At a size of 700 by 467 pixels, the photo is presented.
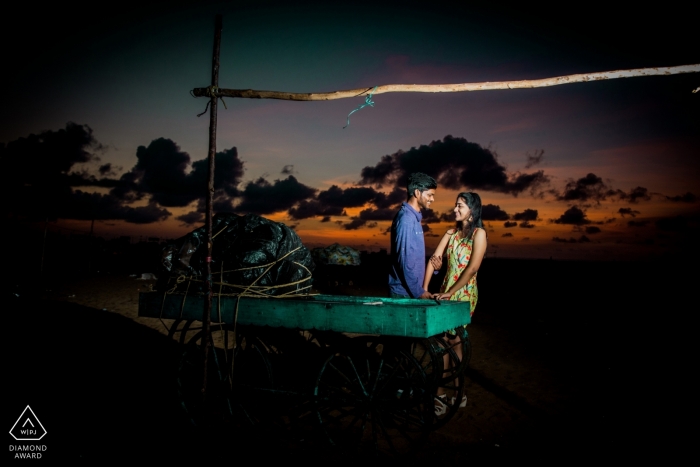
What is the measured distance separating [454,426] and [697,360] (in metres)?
6.07

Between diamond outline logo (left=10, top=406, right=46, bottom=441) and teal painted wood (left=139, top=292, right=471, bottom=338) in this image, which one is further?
diamond outline logo (left=10, top=406, right=46, bottom=441)

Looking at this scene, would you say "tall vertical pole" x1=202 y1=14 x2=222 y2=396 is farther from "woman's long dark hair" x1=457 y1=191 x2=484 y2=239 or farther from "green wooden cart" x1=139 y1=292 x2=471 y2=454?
"woman's long dark hair" x1=457 y1=191 x2=484 y2=239

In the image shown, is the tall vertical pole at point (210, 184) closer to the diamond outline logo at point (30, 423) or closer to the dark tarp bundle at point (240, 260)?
the dark tarp bundle at point (240, 260)

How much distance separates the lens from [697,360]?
681 cm

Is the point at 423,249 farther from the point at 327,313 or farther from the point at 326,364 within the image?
the point at 326,364

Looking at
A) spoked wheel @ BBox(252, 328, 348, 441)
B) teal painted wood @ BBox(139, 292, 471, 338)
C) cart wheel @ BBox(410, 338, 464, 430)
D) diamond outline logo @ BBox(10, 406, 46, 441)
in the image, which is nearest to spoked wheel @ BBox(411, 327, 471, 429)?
cart wheel @ BBox(410, 338, 464, 430)

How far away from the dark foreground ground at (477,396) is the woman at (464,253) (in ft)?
2.85

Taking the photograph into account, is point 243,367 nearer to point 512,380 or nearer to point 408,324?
point 408,324

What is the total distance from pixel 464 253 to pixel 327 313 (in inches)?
76.4

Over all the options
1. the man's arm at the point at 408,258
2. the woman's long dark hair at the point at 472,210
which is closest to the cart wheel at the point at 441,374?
the man's arm at the point at 408,258

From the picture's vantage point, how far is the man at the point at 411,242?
152 inches

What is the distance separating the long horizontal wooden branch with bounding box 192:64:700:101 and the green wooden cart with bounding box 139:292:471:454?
1865 millimetres

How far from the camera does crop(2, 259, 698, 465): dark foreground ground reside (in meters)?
3.51

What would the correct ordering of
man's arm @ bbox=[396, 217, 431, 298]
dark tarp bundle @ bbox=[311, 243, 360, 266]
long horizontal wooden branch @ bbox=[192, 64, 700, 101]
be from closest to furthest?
long horizontal wooden branch @ bbox=[192, 64, 700, 101]
man's arm @ bbox=[396, 217, 431, 298]
dark tarp bundle @ bbox=[311, 243, 360, 266]
